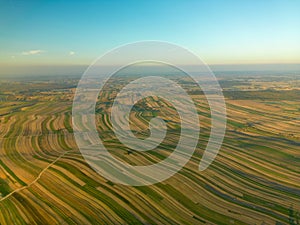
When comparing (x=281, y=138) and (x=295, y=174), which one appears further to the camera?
(x=281, y=138)

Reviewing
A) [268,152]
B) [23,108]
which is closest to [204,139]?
[268,152]

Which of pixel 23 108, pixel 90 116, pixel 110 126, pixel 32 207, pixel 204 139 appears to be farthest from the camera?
pixel 23 108

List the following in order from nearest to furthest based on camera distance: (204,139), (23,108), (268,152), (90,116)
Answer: (268,152) < (204,139) < (90,116) < (23,108)

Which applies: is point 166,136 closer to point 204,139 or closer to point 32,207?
point 204,139

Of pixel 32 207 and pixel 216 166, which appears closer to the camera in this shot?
pixel 32 207

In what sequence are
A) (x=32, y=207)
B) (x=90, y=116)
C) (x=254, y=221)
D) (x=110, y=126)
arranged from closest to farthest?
(x=254, y=221) < (x=32, y=207) < (x=110, y=126) < (x=90, y=116)

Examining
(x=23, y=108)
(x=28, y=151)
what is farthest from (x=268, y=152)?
(x=23, y=108)

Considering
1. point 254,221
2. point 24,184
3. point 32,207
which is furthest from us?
point 24,184

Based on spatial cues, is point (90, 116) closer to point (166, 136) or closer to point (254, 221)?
point (166, 136)
